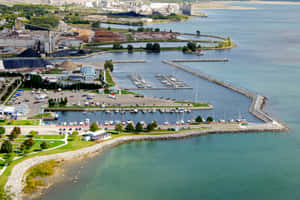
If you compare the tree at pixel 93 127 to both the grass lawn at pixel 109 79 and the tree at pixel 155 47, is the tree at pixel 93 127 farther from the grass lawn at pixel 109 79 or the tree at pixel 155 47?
the tree at pixel 155 47

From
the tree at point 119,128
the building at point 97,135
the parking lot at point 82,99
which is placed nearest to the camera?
the building at point 97,135

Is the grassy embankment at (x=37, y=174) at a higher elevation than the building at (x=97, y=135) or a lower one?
lower

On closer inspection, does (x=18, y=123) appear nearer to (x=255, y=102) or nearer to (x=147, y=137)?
(x=147, y=137)

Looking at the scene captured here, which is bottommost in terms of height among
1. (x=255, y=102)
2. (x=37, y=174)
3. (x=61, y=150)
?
(x=37, y=174)

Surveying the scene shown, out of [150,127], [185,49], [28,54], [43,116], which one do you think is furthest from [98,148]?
[185,49]

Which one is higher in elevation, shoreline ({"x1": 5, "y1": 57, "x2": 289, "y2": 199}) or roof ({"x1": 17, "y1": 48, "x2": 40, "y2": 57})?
roof ({"x1": 17, "y1": 48, "x2": 40, "y2": 57})

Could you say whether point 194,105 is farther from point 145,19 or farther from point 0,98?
point 145,19

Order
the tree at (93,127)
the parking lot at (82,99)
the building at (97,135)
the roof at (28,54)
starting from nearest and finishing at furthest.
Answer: the building at (97,135)
the tree at (93,127)
the parking lot at (82,99)
the roof at (28,54)

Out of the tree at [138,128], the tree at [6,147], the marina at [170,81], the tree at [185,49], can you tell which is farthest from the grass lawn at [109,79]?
the tree at [185,49]

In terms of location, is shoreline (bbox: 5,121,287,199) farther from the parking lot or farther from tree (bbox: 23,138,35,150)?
the parking lot

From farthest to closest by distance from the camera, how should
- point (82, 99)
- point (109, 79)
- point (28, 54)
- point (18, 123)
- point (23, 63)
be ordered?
point (28, 54) → point (23, 63) → point (109, 79) → point (82, 99) → point (18, 123)

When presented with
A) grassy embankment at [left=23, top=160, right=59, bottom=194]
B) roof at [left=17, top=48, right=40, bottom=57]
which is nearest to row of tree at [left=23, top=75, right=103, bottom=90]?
grassy embankment at [left=23, top=160, right=59, bottom=194]
